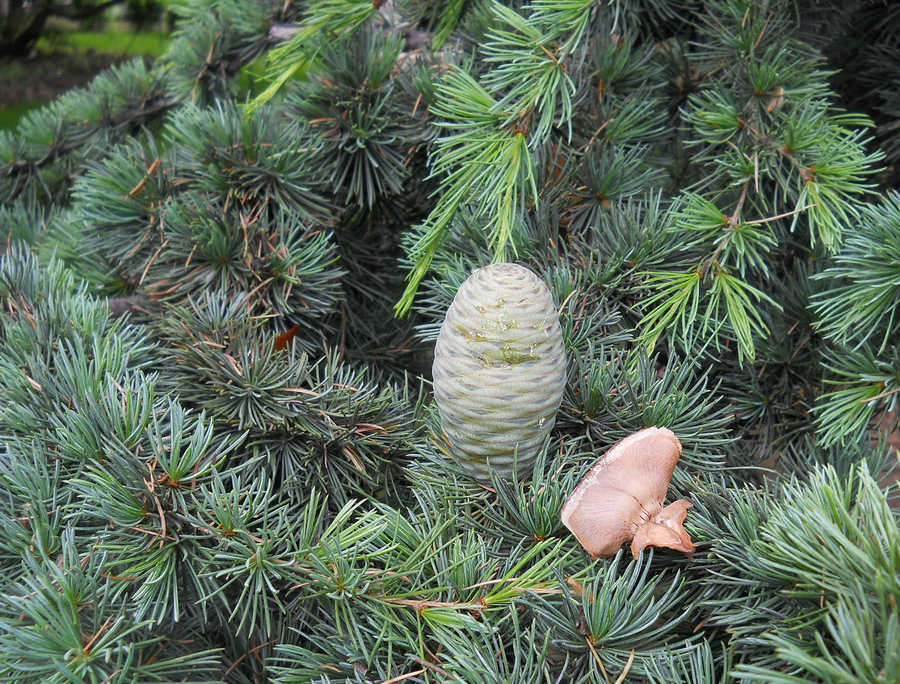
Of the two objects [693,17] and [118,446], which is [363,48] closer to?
[693,17]

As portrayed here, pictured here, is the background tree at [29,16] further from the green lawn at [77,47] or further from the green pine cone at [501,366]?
the green pine cone at [501,366]

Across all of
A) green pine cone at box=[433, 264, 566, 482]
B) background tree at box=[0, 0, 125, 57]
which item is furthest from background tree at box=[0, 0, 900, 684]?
background tree at box=[0, 0, 125, 57]

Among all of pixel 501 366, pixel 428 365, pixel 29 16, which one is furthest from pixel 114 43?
pixel 501 366

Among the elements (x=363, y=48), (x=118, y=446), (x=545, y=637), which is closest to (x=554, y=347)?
(x=545, y=637)

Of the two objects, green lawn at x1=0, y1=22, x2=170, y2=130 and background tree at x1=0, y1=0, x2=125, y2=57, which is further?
green lawn at x1=0, y1=22, x2=170, y2=130

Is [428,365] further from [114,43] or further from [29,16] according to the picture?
[114,43]

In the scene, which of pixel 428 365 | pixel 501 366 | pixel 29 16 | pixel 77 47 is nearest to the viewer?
pixel 501 366

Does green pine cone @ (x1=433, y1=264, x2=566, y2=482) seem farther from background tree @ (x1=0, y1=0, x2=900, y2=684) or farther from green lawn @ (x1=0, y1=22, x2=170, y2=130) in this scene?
green lawn @ (x1=0, y1=22, x2=170, y2=130)
